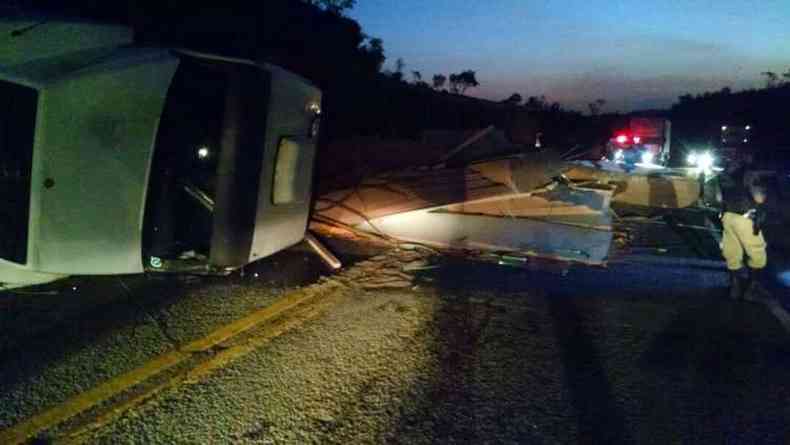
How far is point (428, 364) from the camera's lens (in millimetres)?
4398

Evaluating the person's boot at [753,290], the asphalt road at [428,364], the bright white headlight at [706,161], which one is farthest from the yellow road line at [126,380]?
the bright white headlight at [706,161]

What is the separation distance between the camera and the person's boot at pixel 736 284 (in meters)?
6.17

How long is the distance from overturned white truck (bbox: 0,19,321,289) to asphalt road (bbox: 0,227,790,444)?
512 mm

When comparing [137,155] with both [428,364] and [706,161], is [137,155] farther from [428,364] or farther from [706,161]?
[706,161]

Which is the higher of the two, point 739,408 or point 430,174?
point 430,174

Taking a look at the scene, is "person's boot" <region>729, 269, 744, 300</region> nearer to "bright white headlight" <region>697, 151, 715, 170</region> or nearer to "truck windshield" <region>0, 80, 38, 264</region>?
A: "truck windshield" <region>0, 80, 38, 264</region>

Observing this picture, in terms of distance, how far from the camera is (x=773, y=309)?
5.90 meters

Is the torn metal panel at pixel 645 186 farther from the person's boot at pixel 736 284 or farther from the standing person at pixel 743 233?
the person's boot at pixel 736 284

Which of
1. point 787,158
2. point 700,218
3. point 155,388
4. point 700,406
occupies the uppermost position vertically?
point 787,158

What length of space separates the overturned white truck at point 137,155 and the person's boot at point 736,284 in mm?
4185

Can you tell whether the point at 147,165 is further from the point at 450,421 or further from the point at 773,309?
the point at 773,309

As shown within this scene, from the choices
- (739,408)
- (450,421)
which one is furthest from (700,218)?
(450,421)

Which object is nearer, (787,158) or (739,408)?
(739,408)

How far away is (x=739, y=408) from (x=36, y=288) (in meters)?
5.49
